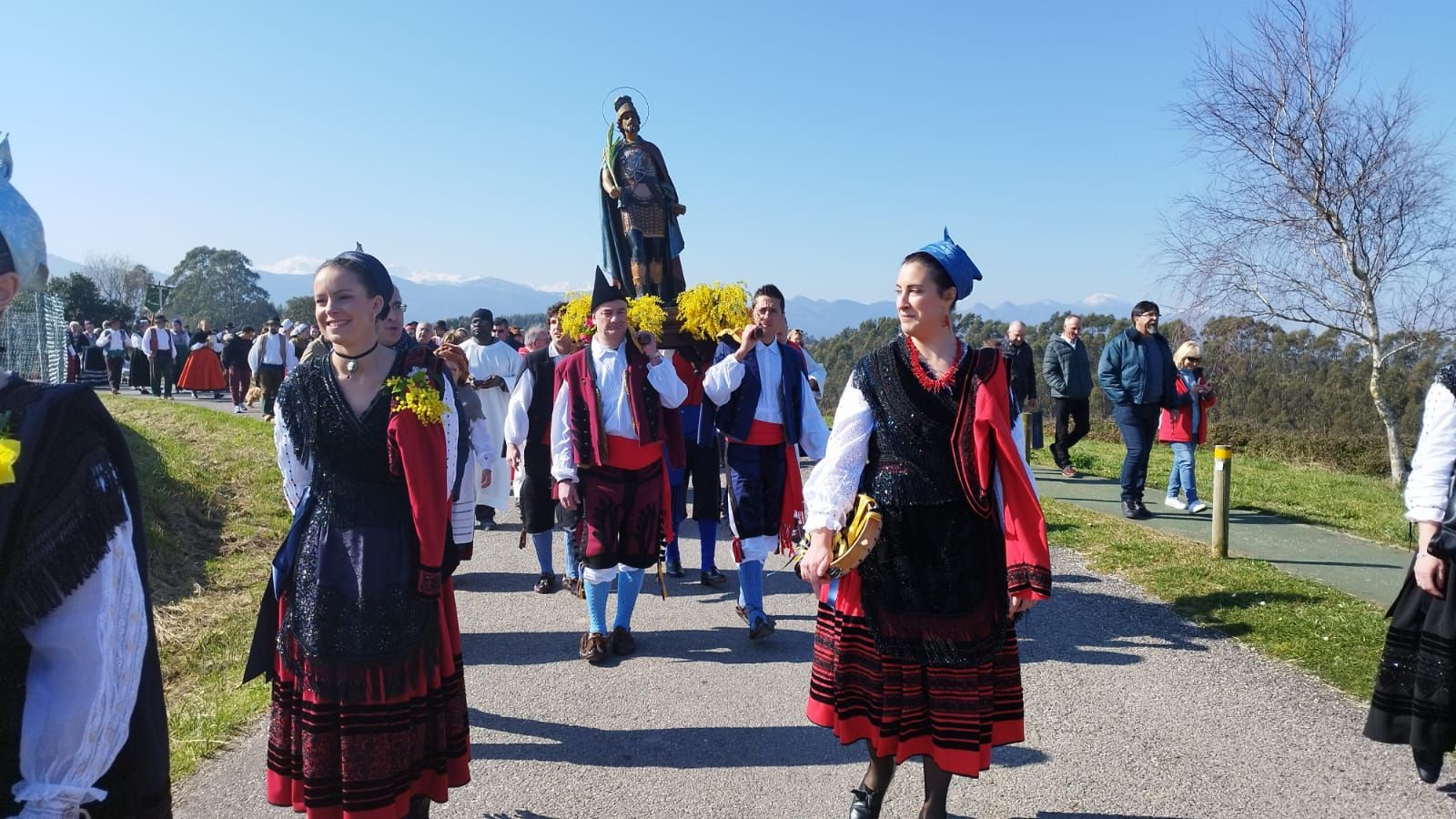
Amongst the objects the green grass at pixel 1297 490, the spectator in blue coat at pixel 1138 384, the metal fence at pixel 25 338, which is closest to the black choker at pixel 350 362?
the metal fence at pixel 25 338

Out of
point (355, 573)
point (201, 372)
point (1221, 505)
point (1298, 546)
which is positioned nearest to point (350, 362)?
point (355, 573)

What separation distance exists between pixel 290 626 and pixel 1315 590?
253 inches

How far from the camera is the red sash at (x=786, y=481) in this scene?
5.77 meters

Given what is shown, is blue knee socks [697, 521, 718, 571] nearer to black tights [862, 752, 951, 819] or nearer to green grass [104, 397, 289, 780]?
green grass [104, 397, 289, 780]

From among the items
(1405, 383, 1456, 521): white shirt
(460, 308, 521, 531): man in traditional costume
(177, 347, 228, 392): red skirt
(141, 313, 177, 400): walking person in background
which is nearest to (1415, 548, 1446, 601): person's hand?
(1405, 383, 1456, 521): white shirt

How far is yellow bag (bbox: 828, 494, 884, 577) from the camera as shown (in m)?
3.13

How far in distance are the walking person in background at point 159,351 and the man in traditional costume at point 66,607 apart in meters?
22.9

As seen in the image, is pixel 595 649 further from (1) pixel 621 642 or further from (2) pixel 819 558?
(2) pixel 819 558

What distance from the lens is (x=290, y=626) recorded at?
2.99 meters

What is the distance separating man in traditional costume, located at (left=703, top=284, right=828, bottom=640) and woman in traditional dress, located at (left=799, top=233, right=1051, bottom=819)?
7.67 feet

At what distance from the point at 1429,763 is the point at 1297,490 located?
28.9ft

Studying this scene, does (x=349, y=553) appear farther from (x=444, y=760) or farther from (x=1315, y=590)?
(x=1315, y=590)

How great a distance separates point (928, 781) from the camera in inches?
127

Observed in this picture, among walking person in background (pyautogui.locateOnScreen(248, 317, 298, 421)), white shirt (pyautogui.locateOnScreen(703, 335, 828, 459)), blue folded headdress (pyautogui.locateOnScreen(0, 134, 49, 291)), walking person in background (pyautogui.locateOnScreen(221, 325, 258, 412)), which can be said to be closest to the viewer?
blue folded headdress (pyautogui.locateOnScreen(0, 134, 49, 291))
